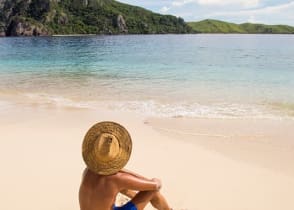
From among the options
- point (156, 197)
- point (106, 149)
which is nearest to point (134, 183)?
point (106, 149)

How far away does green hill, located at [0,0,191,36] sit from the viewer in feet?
509

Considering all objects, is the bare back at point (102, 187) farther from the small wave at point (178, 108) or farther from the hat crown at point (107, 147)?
the small wave at point (178, 108)

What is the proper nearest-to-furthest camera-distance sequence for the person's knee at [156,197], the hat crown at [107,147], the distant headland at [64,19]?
the hat crown at [107,147]
the person's knee at [156,197]
the distant headland at [64,19]

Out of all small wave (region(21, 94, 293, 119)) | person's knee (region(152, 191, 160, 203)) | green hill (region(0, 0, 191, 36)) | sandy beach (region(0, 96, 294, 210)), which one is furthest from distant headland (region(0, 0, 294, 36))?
person's knee (region(152, 191, 160, 203))

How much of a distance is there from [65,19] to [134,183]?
181759mm

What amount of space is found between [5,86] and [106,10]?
186 meters

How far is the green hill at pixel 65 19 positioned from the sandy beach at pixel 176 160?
154 m

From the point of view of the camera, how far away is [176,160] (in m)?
6.20

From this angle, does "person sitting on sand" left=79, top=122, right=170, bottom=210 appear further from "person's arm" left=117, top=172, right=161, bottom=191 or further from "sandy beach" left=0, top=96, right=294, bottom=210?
"sandy beach" left=0, top=96, right=294, bottom=210

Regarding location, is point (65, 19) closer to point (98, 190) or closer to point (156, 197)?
point (156, 197)

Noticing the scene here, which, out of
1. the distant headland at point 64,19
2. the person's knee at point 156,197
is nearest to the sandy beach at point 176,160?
the person's knee at point 156,197

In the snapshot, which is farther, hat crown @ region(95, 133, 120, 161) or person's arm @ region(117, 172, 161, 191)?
person's arm @ region(117, 172, 161, 191)

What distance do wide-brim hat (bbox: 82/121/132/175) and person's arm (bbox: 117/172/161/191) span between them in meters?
0.11

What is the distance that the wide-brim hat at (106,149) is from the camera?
3.02 metres
